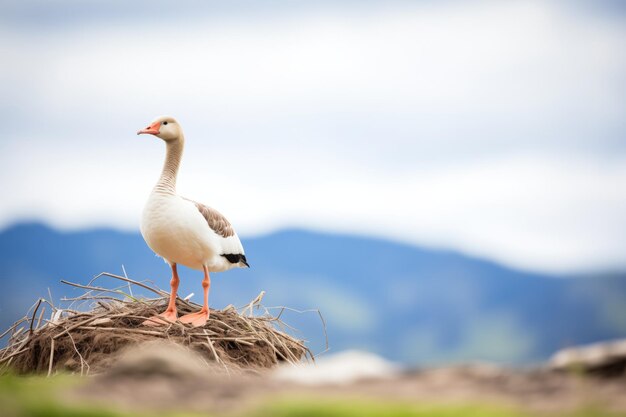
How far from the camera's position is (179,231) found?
9.32 m

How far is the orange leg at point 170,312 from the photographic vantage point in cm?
943

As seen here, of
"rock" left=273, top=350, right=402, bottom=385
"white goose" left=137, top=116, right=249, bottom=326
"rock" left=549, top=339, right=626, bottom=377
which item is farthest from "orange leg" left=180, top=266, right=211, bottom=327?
"rock" left=549, top=339, right=626, bottom=377

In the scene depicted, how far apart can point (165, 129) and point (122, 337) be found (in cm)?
257

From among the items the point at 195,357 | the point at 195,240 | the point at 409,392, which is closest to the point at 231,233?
the point at 195,240

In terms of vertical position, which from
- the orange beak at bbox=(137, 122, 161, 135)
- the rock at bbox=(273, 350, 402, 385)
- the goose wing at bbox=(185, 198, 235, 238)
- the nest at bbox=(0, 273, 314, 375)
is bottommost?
the nest at bbox=(0, 273, 314, 375)

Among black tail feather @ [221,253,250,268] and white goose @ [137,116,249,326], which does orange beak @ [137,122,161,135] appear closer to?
white goose @ [137,116,249,326]

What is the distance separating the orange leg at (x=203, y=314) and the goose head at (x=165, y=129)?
1.66 metres

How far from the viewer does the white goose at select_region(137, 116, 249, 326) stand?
30.7 feet

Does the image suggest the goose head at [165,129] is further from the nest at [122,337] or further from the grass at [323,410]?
the grass at [323,410]

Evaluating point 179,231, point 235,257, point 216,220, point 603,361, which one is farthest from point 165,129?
point 603,361

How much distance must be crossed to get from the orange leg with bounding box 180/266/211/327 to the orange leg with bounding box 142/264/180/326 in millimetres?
142

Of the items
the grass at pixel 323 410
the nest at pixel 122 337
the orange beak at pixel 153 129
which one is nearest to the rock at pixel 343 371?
the grass at pixel 323 410

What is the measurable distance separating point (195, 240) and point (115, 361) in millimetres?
1657

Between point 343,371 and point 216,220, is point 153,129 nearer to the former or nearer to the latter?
point 216,220
